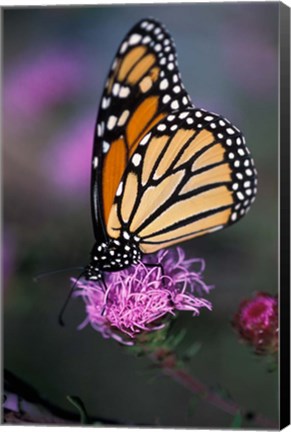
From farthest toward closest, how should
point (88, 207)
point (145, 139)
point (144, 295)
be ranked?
point (88, 207)
point (145, 139)
point (144, 295)

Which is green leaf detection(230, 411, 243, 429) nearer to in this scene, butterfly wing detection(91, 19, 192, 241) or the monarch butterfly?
the monarch butterfly

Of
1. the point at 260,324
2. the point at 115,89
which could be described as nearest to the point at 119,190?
the point at 115,89

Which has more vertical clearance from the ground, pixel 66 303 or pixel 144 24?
pixel 144 24

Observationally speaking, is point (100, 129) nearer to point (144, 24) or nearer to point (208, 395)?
point (144, 24)

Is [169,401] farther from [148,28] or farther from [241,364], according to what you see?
[148,28]

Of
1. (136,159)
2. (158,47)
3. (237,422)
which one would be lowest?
(237,422)

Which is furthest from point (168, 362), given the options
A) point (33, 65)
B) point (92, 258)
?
point (33, 65)

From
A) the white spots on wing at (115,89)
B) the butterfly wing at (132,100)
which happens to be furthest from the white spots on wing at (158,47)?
the white spots on wing at (115,89)
